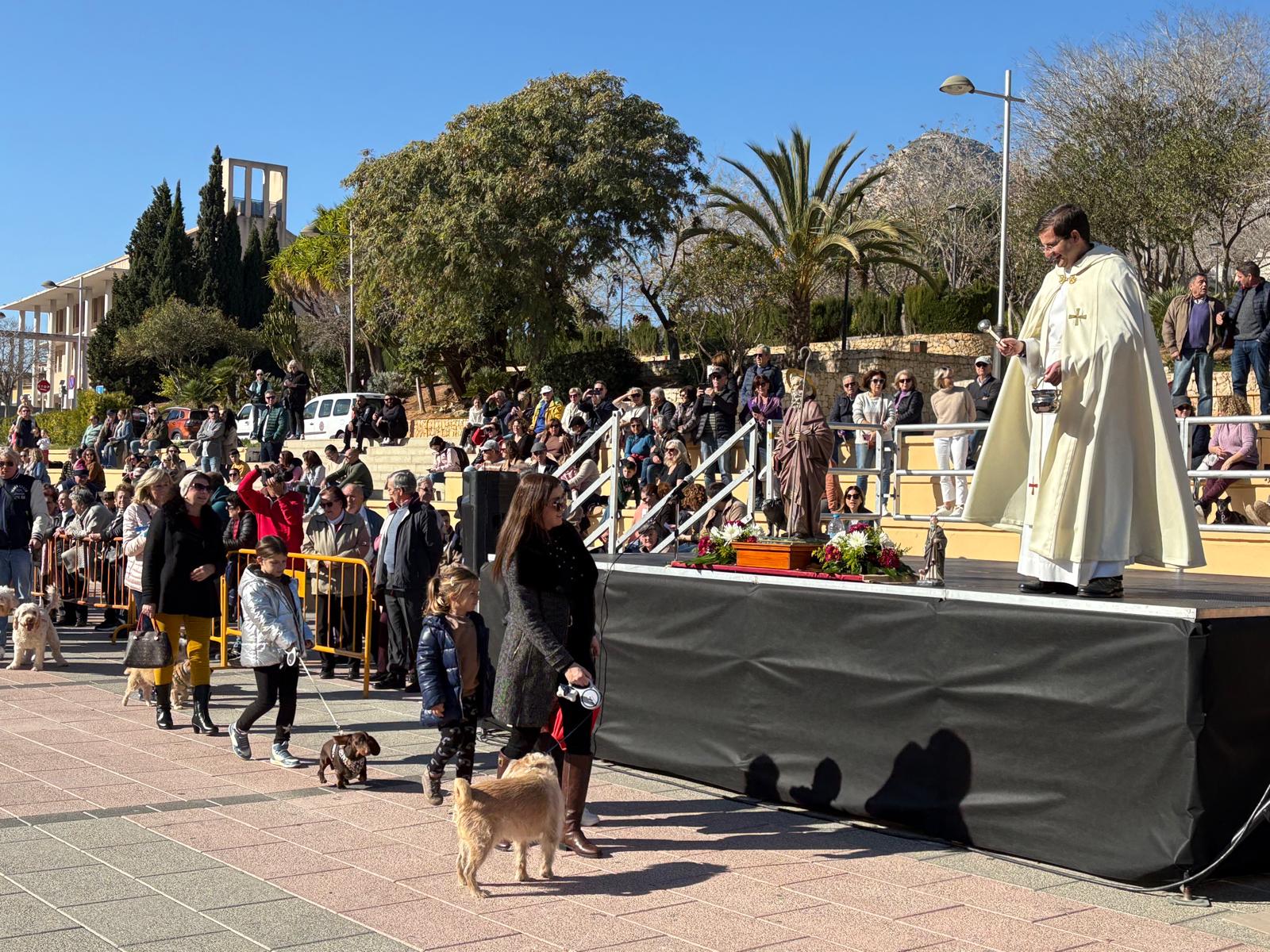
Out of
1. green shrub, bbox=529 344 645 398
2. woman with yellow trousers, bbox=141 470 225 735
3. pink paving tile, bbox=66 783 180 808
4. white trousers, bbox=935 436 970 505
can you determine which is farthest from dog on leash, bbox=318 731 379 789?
green shrub, bbox=529 344 645 398

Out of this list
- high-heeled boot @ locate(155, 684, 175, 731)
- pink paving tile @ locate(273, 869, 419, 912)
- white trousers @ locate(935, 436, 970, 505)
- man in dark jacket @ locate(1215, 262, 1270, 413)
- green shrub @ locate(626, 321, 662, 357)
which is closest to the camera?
pink paving tile @ locate(273, 869, 419, 912)

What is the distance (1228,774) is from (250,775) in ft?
17.8

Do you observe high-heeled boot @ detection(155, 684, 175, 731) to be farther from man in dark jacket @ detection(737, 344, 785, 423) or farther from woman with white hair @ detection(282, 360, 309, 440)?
woman with white hair @ detection(282, 360, 309, 440)

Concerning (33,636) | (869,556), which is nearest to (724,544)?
(869,556)

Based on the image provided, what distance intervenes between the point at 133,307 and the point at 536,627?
203 feet

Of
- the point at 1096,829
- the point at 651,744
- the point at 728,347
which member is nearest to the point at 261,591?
the point at 651,744

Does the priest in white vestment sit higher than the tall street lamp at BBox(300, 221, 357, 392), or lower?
lower

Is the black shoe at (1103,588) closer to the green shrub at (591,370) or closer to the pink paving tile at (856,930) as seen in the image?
the pink paving tile at (856,930)

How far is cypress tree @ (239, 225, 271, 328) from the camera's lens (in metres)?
65.2

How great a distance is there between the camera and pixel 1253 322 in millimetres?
13070

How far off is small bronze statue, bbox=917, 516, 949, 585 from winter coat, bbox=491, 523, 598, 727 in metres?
1.94

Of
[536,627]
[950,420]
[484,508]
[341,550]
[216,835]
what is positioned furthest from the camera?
[950,420]

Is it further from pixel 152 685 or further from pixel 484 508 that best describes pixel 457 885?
pixel 152 685

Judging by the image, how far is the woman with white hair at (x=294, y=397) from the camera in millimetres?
29672
